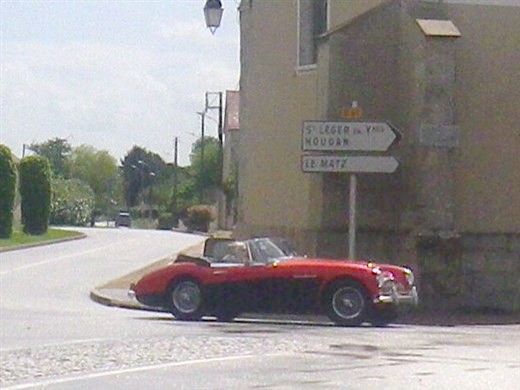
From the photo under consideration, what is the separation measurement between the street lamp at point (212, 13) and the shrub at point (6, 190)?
3607 cm

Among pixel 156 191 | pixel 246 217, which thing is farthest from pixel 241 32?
pixel 156 191

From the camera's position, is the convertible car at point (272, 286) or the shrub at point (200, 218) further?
the shrub at point (200, 218)

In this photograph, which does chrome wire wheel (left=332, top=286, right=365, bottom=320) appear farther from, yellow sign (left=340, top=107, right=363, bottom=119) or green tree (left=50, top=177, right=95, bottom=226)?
green tree (left=50, top=177, right=95, bottom=226)

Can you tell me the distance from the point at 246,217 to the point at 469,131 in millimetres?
8030

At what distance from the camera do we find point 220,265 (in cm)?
2244

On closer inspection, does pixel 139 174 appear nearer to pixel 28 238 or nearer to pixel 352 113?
pixel 28 238

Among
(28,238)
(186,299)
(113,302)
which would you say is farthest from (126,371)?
(28,238)

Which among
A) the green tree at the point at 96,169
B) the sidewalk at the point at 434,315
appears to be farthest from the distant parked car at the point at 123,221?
the sidewalk at the point at 434,315

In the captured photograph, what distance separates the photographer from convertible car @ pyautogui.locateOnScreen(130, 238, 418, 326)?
70.3ft

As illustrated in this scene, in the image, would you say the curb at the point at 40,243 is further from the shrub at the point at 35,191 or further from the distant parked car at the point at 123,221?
the distant parked car at the point at 123,221

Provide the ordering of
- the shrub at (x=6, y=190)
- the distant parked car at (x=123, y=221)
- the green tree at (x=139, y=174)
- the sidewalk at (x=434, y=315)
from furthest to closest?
the green tree at (x=139, y=174) < the distant parked car at (x=123, y=221) < the shrub at (x=6, y=190) < the sidewalk at (x=434, y=315)

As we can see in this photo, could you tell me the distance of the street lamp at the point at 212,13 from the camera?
88.6ft

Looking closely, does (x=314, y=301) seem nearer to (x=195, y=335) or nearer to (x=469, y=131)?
(x=195, y=335)

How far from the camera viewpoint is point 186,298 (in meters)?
22.6
